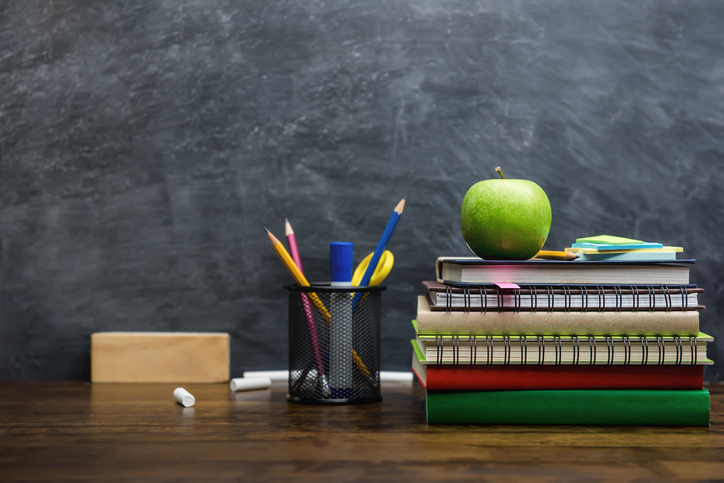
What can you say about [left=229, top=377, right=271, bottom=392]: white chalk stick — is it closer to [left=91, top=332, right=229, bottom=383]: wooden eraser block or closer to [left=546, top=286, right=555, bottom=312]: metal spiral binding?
[left=91, top=332, right=229, bottom=383]: wooden eraser block

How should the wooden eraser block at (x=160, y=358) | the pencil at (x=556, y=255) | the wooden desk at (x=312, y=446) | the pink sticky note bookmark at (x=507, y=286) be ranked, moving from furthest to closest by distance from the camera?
the wooden eraser block at (x=160, y=358)
the pencil at (x=556, y=255)
the pink sticky note bookmark at (x=507, y=286)
the wooden desk at (x=312, y=446)

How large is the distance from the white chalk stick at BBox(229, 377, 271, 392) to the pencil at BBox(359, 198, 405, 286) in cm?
23

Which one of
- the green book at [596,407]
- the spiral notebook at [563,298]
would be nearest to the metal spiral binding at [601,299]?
the spiral notebook at [563,298]

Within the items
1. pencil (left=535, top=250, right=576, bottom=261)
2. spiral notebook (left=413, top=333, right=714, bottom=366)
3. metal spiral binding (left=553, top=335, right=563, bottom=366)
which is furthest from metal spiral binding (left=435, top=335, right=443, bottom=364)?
pencil (left=535, top=250, right=576, bottom=261)

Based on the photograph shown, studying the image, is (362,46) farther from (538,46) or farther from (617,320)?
(617,320)

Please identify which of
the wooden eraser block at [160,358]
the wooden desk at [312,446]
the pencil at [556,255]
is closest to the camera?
the wooden desk at [312,446]

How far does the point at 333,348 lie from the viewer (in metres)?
0.82

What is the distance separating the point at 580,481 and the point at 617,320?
0.79 ft

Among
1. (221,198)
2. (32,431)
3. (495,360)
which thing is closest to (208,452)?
(32,431)

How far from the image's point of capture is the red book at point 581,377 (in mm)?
695

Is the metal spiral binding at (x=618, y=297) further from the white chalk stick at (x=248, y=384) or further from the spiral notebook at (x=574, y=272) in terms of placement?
the white chalk stick at (x=248, y=384)

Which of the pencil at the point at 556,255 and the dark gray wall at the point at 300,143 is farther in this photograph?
the dark gray wall at the point at 300,143

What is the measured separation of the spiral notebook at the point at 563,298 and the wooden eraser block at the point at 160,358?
0.44 meters

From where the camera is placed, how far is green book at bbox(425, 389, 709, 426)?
2.27ft
